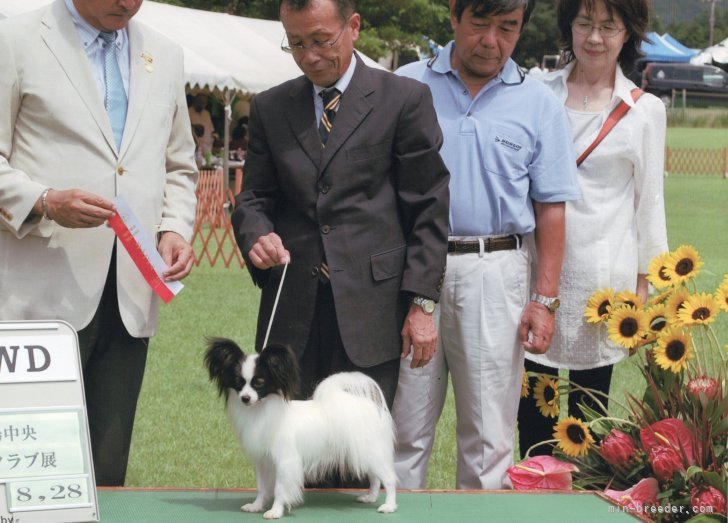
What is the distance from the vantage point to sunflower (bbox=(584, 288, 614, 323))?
366cm

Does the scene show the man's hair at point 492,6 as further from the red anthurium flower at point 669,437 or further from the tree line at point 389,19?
the tree line at point 389,19

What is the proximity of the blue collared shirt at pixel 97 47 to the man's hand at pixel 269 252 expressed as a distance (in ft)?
1.98

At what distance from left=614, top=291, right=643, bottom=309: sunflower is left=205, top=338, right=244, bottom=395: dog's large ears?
1.38 meters

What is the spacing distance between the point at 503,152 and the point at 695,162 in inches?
1107

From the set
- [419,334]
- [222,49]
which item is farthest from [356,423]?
[222,49]

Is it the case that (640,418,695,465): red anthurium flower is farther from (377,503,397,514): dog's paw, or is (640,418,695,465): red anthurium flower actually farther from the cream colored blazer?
the cream colored blazer

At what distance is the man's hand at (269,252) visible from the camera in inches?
116

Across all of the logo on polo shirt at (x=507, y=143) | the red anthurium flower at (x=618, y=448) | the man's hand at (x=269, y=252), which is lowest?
the red anthurium flower at (x=618, y=448)

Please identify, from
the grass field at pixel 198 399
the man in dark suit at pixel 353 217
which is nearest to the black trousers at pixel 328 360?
the man in dark suit at pixel 353 217

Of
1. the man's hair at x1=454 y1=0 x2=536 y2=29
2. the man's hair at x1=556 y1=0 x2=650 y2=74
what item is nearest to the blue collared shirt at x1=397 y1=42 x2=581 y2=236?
the man's hair at x1=454 y1=0 x2=536 y2=29

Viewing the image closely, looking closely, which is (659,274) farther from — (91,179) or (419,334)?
(91,179)

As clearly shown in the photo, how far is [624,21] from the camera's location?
3.84 meters

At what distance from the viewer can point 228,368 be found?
2.75 meters

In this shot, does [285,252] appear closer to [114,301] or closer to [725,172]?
[114,301]
